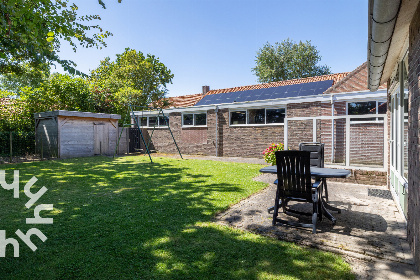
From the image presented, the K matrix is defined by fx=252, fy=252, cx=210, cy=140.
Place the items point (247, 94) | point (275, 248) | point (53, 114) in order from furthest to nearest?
point (247, 94) → point (53, 114) → point (275, 248)

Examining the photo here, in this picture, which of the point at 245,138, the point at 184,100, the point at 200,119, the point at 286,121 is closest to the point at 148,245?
the point at 286,121

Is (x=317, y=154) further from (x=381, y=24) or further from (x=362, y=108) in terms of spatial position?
(x=362, y=108)

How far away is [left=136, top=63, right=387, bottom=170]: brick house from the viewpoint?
8836 millimetres

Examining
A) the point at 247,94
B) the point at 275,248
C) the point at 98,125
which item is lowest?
the point at 275,248

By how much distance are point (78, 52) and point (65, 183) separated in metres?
5.27

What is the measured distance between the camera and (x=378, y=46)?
323 centimetres

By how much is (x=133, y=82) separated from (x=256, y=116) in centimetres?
1616

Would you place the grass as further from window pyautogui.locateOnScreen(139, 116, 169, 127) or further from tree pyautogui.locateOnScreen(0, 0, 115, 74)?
window pyautogui.locateOnScreen(139, 116, 169, 127)

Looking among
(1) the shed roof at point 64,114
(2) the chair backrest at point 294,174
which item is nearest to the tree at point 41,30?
(1) the shed roof at point 64,114

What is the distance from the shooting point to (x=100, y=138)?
1678 centimetres

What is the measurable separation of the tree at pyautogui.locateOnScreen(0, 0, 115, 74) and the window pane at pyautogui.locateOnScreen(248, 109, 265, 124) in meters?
8.94

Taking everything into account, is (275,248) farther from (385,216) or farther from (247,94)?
(247,94)

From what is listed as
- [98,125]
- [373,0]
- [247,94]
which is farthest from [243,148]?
[373,0]

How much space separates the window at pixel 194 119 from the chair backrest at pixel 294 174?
13.3m
